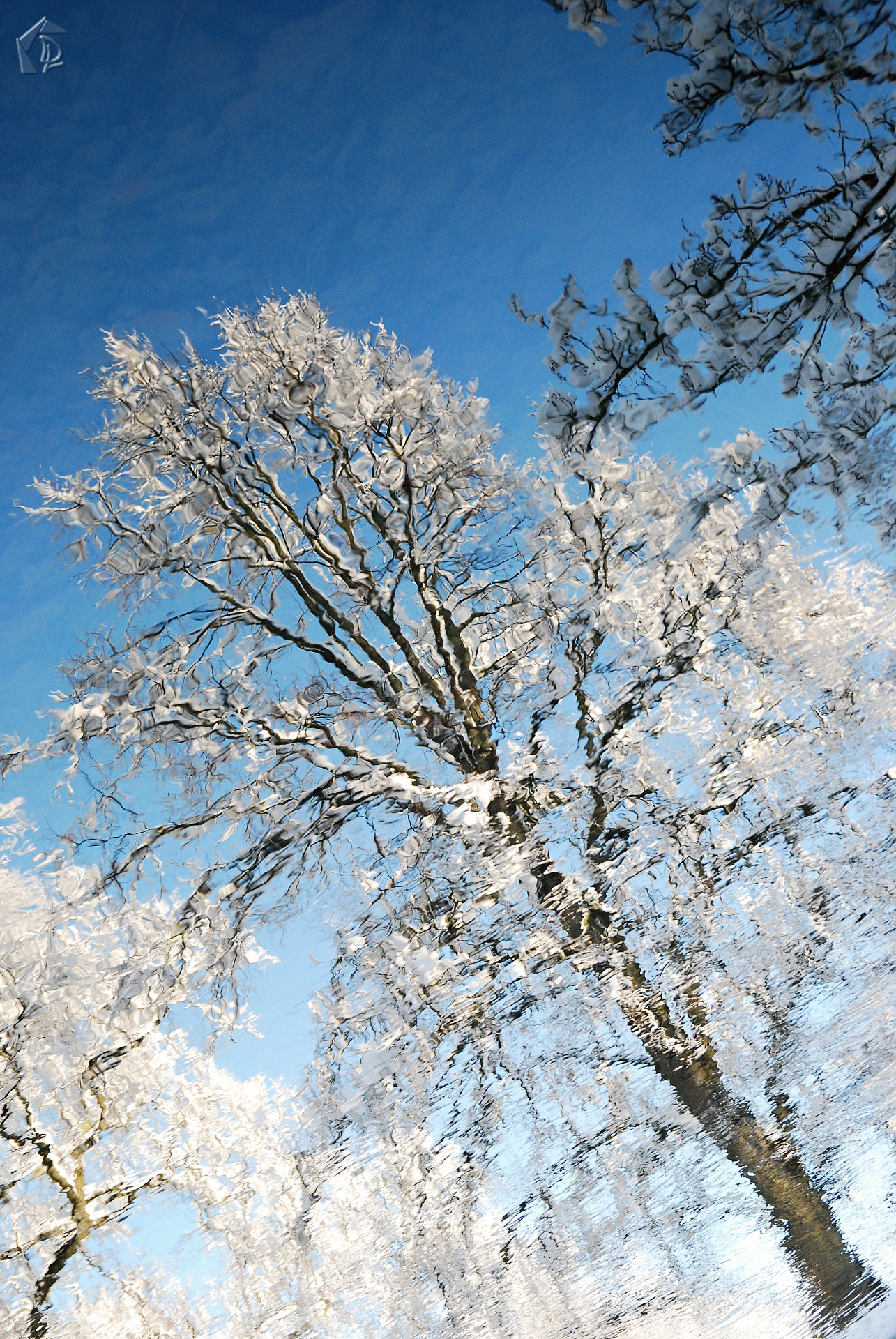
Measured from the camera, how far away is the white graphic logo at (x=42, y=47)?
70.0 inches

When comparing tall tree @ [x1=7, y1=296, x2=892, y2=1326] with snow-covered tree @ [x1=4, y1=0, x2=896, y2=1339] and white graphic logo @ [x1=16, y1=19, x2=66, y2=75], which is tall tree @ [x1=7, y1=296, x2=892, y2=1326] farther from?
white graphic logo @ [x1=16, y1=19, x2=66, y2=75]

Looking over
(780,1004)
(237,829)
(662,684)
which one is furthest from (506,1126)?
(662,684)

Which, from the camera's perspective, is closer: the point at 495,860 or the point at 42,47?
the point at 42,47

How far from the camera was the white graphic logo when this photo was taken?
Answer: 178 centimetres

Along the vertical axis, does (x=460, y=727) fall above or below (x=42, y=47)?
below

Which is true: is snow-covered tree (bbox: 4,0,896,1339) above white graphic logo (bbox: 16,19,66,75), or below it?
below

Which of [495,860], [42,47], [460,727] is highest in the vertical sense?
[42,47]

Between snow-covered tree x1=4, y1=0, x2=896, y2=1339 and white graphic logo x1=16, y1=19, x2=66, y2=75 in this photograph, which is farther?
snow-covered tree x1=4, y1=0, x2=896, y2=1339

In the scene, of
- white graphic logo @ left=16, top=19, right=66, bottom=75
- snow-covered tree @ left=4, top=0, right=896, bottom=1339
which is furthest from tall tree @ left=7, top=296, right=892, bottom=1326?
white graphic logo @ left=16, top=19, right=66, bottom=75

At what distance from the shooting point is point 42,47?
5.93ft

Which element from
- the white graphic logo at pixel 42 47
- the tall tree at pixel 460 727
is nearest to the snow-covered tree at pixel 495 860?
the tall tree at pixel 460 727

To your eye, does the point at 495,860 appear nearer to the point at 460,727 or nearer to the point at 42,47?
the point at 460,727

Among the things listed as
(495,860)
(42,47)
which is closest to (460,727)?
(495,860)

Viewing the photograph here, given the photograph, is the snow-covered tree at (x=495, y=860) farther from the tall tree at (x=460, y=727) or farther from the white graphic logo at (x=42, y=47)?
the white graphic logo at (x=42, y=47)
